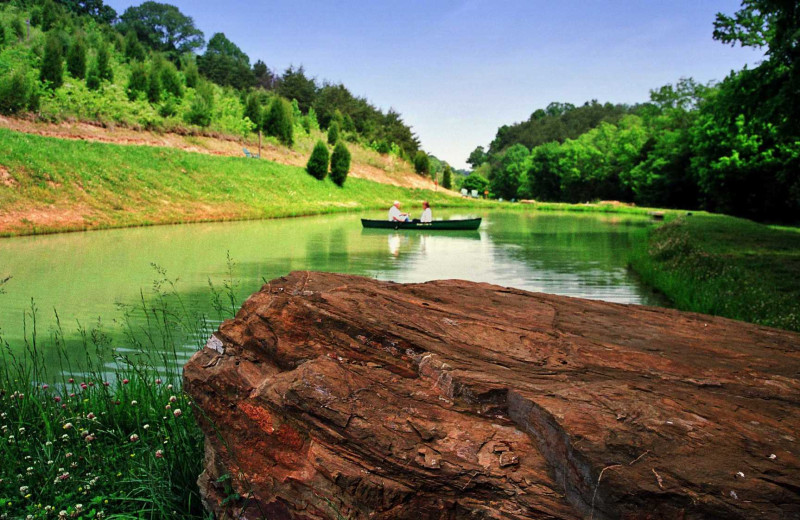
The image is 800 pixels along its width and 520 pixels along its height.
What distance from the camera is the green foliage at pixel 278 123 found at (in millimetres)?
44969

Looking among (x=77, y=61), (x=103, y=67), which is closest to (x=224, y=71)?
(x=103, y=67)

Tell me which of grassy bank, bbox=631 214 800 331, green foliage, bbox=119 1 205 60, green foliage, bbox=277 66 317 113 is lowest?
grassy bank, bbox=631 214 800 331

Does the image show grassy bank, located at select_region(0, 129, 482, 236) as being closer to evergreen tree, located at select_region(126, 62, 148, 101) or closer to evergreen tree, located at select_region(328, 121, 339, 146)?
evergreen tree, located at select_region(126, 62, 148, 101)

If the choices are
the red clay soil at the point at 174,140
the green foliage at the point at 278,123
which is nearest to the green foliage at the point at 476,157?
the red clay soil at the point at 174,140

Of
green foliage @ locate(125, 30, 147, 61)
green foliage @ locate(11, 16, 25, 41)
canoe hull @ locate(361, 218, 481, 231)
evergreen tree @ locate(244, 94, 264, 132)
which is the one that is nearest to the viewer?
canoe hull @ locate(361, 218, 481, 231)

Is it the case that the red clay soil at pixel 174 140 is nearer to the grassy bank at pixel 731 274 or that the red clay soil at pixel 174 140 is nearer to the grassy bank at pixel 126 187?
the grassy bank at pixel 126 187

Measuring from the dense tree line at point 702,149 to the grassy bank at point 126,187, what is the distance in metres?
19.1

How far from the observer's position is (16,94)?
25.8 m

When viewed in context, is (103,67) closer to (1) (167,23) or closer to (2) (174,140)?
(2) (174,140)

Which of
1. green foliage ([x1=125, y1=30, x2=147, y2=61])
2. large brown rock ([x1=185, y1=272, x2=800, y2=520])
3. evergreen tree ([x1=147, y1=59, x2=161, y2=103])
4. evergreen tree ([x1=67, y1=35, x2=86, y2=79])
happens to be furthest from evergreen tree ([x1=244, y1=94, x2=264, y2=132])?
large brown rock ([x1=185, y1=272, x2=800, y2=520])

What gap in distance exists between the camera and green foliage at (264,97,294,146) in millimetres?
44969

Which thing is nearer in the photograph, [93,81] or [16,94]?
[16,94]

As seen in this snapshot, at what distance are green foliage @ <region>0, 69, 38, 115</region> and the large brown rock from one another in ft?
91.5

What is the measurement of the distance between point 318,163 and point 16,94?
61.8ft
